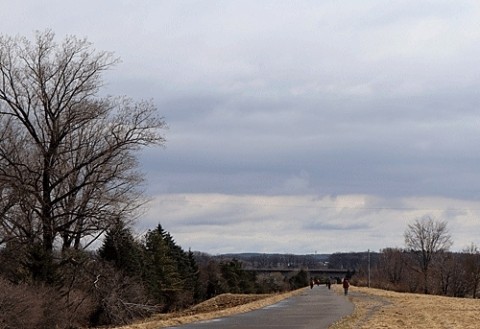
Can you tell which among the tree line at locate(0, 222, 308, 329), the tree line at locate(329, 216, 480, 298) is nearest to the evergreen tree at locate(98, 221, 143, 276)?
the tree line at locate(0, 222, 308, 329)

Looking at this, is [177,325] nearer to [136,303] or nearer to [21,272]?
[21,272]

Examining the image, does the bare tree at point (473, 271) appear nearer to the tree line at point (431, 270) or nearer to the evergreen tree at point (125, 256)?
the tree line at point (431, 270)

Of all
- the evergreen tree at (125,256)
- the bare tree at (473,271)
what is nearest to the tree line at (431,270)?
the bare tree at (473,271)

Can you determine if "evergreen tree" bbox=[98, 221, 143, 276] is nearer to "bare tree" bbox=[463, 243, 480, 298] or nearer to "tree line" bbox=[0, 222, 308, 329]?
"tree line" bbox=[0, 222, 308, 329]

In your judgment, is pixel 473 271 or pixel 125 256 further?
pixel 473 271

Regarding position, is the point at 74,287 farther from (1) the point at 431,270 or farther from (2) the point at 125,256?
(1) the point at 431,270

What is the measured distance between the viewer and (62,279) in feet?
114

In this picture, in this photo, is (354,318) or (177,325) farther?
(354,318)

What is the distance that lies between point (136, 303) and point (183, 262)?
4206 cm

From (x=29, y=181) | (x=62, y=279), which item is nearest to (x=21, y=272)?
(x=62, y=279)

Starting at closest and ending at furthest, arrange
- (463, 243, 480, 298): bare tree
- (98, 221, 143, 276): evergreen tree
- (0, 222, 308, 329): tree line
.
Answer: (0, 222, 308, 329): tree line → (98, 221, 143, 276): evergreen tree → (463, 243, 480, 298): bare tree

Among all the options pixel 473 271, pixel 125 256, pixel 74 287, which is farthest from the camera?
pixel 473 271

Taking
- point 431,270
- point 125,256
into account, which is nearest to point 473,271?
point 431,270

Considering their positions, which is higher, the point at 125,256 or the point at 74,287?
the point at 125,256
